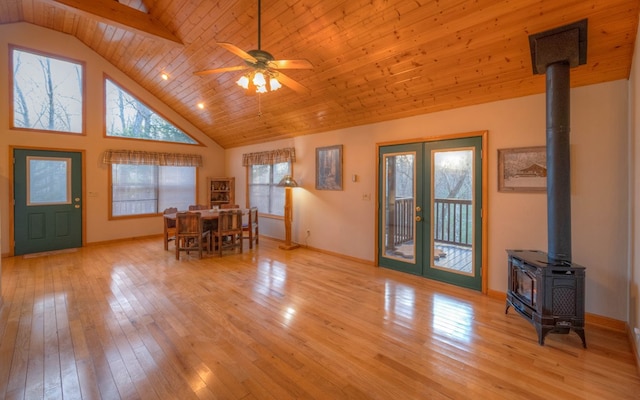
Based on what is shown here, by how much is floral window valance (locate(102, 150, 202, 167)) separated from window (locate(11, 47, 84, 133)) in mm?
754

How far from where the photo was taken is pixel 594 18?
7.48 ft

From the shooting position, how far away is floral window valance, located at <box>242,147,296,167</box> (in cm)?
621

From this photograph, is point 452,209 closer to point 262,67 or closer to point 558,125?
point 558,125

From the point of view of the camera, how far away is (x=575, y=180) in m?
2.91

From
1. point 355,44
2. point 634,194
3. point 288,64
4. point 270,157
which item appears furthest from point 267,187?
point 634,194

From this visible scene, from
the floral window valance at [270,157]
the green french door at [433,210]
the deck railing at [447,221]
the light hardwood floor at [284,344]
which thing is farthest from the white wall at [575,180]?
the floral window valance at [270,157]

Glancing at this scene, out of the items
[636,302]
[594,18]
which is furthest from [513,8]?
[636,302]

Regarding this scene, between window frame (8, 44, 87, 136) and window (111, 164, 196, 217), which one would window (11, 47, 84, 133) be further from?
window (111, 164, 196, 217)

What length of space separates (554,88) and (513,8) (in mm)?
783

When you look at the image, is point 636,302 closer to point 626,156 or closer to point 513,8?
point 626,156

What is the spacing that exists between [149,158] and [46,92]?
83.5 inches

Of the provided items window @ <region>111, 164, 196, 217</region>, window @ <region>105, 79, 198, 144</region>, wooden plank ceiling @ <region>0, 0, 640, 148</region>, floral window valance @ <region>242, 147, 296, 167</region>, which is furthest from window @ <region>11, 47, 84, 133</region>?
floral window valance @ <region>242, 147, 296, 167</region>

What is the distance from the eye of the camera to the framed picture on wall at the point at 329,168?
5270 mm

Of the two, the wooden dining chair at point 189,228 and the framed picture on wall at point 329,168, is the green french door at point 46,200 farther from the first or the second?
the framed picture on wall at point 329,168
